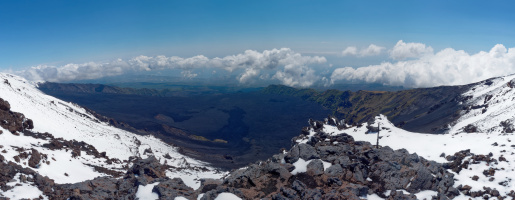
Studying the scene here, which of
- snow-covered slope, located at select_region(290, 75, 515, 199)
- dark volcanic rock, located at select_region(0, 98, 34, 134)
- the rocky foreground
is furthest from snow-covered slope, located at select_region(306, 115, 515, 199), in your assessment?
dark volcanic rock, located at select_region(0, 98, 34, 134)

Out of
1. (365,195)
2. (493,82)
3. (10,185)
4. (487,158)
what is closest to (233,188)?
(365,195)

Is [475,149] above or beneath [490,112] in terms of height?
beneath

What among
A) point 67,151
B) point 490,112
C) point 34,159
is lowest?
point 67,151

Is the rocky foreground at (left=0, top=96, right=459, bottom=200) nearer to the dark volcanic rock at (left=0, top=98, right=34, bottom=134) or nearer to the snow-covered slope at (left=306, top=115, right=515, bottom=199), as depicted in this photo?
the snow-covered slope at (left=306, top=115, right=515, bottom=199)

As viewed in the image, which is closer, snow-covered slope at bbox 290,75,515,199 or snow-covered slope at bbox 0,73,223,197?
snow-covered slope at bbox 290,75,515,199

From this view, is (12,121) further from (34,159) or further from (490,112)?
(490,112)

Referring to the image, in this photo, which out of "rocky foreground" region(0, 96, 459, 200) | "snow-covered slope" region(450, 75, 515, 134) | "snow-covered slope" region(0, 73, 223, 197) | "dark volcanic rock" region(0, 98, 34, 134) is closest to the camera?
"rocky foreground" region(0, 96, 459, 200)

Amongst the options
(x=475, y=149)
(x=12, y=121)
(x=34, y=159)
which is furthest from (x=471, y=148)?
(x=12, y=121)

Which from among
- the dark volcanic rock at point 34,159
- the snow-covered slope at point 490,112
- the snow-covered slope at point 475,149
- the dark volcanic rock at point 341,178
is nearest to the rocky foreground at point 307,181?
the dark volcanic rock at point 341,178

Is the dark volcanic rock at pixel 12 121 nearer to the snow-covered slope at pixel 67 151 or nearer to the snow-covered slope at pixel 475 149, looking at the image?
the snow-covered slope at pixel 67 151

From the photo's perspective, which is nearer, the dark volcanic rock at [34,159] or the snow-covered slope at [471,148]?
the snow-covered slope at [471,148]

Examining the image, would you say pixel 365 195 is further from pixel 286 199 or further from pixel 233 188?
pixel 233 188
